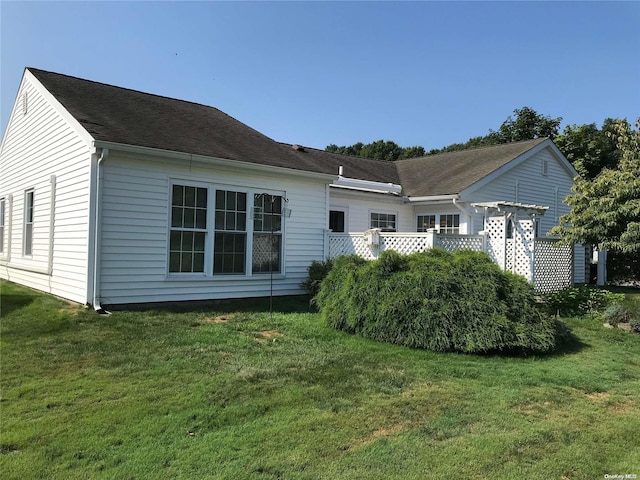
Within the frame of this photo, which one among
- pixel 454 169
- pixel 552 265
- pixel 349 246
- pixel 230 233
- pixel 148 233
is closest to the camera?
pixel 148 233

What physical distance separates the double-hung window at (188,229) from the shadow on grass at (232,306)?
27.8 inches

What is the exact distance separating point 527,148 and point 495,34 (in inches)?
231

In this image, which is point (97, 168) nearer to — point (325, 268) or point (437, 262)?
point (325, 268)

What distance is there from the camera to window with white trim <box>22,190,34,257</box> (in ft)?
37.8

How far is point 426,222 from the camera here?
1562cm

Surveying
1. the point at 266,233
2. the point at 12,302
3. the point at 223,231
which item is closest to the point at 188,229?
the point at 223,231

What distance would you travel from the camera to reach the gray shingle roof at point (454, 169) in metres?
14.8

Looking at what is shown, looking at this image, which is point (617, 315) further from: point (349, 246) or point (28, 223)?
point (28, 223)

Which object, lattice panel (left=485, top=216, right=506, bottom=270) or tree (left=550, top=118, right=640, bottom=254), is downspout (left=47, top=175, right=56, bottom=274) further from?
tree (left=550, top=118, right=640, bottom=254)

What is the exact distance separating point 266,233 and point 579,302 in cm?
703

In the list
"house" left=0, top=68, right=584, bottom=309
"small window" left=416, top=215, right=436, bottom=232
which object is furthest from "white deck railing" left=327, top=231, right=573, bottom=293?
"small window" left=416, top=215, right=436, bottom=232

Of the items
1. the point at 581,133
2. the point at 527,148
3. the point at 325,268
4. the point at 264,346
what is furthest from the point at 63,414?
the point at 581,133

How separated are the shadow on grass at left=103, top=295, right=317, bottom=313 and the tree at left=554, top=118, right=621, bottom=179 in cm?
2222

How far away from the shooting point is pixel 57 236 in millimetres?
9812
